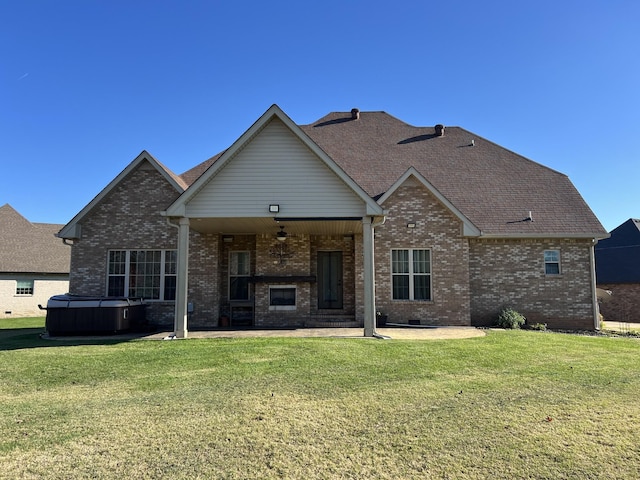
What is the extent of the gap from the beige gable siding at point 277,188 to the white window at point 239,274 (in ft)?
14.3

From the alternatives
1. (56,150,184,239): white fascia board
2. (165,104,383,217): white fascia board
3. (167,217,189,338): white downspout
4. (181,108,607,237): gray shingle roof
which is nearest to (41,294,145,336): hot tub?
(167,217,189,338): white downspout

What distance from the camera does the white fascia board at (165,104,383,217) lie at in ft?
39.4

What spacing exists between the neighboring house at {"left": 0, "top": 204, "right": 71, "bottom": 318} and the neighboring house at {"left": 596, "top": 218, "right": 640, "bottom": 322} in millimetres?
32379

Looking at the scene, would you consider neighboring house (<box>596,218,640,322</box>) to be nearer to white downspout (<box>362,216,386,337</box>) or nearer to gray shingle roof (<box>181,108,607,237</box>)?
gray shingle roof (<box>181,108,607,237</box>)

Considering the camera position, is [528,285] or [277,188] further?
[528,285]

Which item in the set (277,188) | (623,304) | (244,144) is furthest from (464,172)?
(623,304)

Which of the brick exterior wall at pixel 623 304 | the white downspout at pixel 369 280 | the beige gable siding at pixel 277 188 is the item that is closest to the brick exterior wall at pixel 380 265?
the white downspout at pixel 369 280

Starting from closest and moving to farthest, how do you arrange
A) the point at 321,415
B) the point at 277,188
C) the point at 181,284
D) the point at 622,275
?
the point at 321,415 < the point at 181,284 < the point at 277,188 < the point at 622,275

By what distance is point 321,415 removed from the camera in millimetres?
5500

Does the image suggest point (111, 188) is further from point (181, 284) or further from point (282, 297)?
point (282, 297)

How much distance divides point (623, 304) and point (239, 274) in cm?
2101

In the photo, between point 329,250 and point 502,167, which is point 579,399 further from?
point 502,167

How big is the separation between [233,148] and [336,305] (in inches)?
277

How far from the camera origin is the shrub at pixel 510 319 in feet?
50.0
